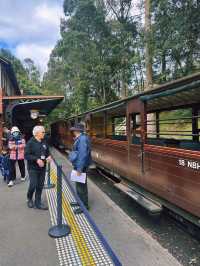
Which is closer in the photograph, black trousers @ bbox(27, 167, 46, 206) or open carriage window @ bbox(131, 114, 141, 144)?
black trousers @ bbox(27, 167, 46, 206)

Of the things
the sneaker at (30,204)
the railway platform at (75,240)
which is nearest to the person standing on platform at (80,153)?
the railway platform at (75,240)

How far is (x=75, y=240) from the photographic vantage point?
4.35 m

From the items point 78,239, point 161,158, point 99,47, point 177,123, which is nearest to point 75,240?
point 78,239

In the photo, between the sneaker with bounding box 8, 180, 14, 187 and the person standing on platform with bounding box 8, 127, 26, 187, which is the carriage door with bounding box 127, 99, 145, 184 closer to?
the person standing on platform with bounding box 8, 127, 26, 187

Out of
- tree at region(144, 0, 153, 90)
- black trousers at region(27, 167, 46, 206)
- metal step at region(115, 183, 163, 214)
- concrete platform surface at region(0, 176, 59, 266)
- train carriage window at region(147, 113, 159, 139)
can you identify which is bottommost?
concrete platform surface at region(0, 176, 59, 266)

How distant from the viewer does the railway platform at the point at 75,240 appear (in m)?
3.71

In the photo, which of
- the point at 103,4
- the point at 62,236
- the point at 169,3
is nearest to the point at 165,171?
the point at 62,236

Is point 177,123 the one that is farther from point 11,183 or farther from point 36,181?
point 11,183

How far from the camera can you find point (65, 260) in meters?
3.72

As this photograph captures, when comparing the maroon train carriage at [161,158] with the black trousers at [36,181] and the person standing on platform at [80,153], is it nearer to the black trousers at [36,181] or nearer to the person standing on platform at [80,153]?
the person standing on platform at [80,153]

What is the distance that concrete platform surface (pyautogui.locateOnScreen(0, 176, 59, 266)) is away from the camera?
12.3 ft

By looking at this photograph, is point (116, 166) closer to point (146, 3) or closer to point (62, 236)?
point (62, 236)

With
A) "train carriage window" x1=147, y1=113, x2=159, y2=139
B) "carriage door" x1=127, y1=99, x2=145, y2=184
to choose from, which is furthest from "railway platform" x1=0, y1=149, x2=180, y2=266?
"train carriage window" x1=147, y1=113, x2=159, y2=139

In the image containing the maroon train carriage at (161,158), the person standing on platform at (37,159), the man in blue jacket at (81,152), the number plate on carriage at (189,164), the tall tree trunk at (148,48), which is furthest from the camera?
the tall tree trunk at (148,48)
